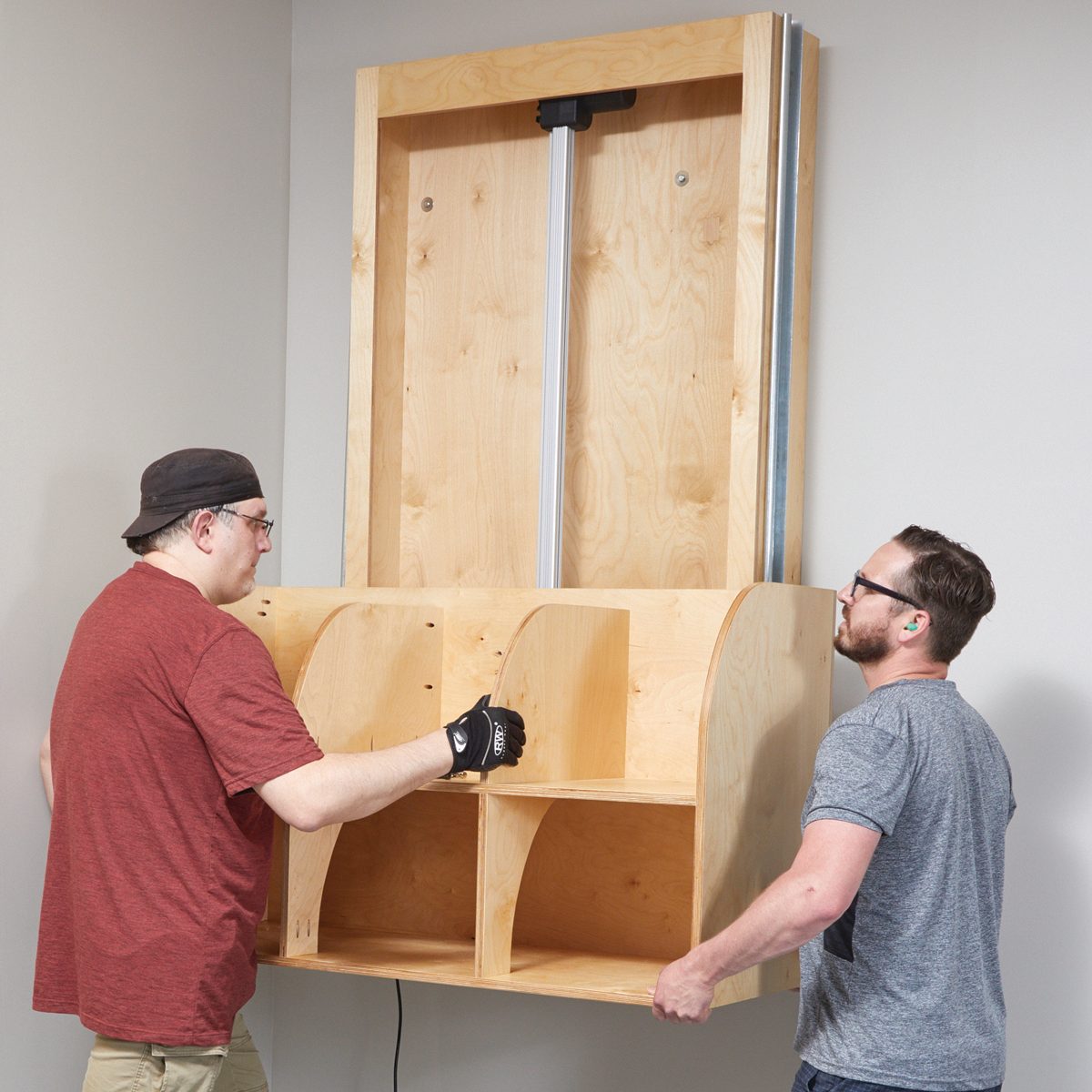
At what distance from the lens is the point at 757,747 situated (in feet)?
7.54

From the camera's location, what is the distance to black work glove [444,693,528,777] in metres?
2.15

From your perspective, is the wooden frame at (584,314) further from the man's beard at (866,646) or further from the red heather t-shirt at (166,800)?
the red heather t-shirt at (166,800)

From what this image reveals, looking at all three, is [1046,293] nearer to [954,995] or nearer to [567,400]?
[567,400]

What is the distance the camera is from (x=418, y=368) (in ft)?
10.0

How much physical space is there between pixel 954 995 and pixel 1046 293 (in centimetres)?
129

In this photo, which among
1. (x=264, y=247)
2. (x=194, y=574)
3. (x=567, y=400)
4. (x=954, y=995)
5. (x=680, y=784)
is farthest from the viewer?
(x=264, y=247)

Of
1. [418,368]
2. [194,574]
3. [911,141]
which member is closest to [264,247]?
[418,368]

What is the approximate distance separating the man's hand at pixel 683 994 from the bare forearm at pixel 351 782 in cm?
45

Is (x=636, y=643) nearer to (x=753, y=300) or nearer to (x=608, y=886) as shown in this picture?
(x=608, y=886)

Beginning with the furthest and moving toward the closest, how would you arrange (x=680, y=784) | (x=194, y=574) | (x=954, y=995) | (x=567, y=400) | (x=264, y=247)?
(x=264, y=247) < (x=567, y=400) < (x=680, y=784) < (x=194, y=574) < (x=954, y=995)

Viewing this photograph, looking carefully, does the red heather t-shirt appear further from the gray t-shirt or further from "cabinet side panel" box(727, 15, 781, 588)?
"cabinet side panel" box(727, 15, 781, 588)

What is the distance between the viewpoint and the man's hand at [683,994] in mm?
1979

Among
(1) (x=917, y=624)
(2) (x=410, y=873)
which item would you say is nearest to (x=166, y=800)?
(2) (x=410, y=873)

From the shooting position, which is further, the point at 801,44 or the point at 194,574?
the point at 801,44
